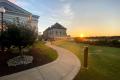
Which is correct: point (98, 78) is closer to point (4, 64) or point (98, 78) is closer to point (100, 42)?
point (4, 64)

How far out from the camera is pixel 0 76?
1048 centimetres

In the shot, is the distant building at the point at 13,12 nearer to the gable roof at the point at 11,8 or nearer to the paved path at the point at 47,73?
the gable roof at the point at 11,8

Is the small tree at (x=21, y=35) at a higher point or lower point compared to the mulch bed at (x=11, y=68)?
higher

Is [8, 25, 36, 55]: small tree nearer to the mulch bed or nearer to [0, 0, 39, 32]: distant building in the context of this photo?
the mulch bed

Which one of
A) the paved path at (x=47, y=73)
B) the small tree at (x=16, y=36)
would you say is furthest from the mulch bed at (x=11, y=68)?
the small tree at (x=16, y=36)

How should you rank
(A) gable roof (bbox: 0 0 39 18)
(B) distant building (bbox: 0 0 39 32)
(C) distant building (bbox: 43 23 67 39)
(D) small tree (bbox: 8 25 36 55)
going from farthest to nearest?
(C) distant building (bbox: 43 23 67 39)
(A) gable roof (bbox: 0 0 39 18)
(B) distant building (bbox: 0 0 39 32)
(D) small tree (bbox: 8 25 36 55)

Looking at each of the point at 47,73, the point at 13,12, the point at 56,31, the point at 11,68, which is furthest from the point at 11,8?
the point at 56,31

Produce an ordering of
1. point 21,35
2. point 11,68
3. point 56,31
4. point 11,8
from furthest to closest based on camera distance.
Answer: point 56,31 < point 11,8 < point 21,35 < point 11,68

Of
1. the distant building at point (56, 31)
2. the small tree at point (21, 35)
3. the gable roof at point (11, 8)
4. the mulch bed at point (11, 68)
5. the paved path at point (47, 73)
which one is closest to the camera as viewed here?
the paved path at point (47, 73)

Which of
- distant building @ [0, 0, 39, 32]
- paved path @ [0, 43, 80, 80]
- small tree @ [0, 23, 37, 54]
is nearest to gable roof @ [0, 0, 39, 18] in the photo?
distant building @ [0, 0, 39, 32]

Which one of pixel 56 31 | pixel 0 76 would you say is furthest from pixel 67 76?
pixel 56 31

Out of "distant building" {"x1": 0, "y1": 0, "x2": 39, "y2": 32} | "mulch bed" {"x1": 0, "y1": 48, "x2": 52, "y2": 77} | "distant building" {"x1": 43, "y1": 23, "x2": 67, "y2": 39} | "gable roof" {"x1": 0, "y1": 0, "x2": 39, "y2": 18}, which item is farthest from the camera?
"distant building" {"x1": 43, "y1": 23, "x2": 67, "y2": 39}

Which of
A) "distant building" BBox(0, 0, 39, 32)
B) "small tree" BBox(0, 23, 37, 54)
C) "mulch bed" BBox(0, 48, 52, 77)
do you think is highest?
"distant building" BBox(0, 0, 39, 32)

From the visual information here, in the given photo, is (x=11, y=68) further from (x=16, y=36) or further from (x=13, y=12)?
(x=13, y=12)
